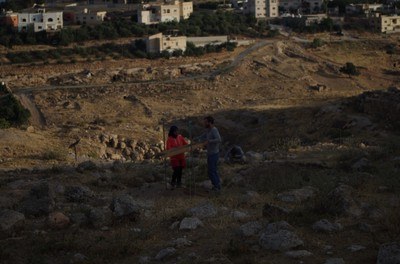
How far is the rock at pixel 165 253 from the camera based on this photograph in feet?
24.5

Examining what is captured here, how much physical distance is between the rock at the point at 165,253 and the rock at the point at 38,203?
2523 millimetres

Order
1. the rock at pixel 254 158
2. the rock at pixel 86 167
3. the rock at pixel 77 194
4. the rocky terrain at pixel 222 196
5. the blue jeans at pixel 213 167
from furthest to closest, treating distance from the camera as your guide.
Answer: the rock at pixel 254 158
the rock at pixel 86 167
the blue jeans at pixel 213 167
the rock at pixel 77 194
the rocky terrain at pixel 222 196

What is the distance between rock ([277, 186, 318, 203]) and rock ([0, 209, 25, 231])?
11.8 ft

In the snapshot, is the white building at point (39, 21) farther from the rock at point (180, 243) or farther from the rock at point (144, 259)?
the rock at point (144, 259)

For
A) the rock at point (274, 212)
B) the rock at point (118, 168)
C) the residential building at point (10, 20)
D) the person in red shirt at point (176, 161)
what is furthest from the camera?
the residential building at point (10, 20)

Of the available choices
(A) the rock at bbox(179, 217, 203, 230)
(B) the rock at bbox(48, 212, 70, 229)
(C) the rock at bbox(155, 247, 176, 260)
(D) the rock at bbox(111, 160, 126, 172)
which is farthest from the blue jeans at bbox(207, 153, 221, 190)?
(C) the rock at bbox(155, 247, 176, 260)

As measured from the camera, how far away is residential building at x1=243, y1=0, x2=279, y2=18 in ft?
213

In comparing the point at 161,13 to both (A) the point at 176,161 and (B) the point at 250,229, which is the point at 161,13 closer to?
(A) the point at 176,161

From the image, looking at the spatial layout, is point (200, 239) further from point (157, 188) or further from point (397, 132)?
point (397, 132)

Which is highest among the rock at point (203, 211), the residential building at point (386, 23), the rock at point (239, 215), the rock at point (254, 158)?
the residential building at point (386, 23)

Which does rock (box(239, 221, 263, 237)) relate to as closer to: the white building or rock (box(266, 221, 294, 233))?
rock (box(266, 221, 294, 233))

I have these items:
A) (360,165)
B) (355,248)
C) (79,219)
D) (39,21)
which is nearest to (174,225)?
(79,219)

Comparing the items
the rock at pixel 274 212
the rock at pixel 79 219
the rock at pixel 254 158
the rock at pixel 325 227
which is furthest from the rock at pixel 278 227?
the rock at pixel 254 158

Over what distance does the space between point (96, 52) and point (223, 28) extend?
12512 mm
